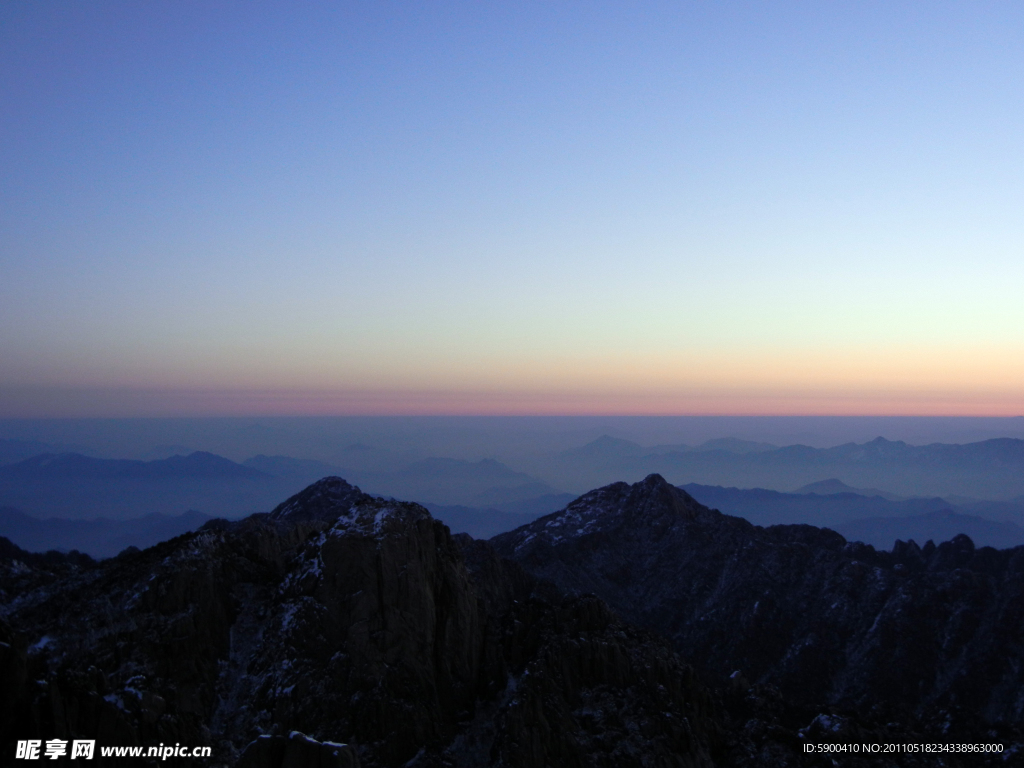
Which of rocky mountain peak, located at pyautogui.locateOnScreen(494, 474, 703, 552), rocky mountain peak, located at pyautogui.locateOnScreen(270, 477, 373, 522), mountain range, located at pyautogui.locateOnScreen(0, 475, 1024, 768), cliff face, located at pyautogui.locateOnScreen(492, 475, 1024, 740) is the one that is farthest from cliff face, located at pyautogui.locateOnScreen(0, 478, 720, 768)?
rocky mountain peak, located at pyautogui.locateOnScreen(494, 474, 703, 552)

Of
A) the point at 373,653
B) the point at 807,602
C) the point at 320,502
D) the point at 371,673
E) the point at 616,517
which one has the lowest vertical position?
the point at 807,602

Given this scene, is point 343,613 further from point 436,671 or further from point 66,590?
point 66,590

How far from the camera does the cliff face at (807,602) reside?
106 metres

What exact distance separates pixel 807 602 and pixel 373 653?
93635 mm

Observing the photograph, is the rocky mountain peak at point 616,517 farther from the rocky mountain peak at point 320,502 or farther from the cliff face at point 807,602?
the rocky mountain peak at point 320,502

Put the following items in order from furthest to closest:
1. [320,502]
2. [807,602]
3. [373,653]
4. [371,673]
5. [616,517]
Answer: [616,517] → [320,502] → [807,602] → [373,653] → [371,673]

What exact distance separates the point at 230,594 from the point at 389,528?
16025mm

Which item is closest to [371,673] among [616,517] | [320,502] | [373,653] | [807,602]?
[373,653]

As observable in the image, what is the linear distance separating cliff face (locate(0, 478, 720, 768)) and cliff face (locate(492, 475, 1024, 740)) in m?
25.6

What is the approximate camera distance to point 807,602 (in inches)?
5054

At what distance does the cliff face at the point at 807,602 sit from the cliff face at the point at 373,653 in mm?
25582

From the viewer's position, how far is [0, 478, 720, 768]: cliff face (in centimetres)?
5881

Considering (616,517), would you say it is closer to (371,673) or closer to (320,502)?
(320,502)

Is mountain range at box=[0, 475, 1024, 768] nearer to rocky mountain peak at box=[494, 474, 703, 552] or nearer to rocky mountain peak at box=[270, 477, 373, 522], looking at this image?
rocky mountain peak at box=[270, 477, 373, 522]
